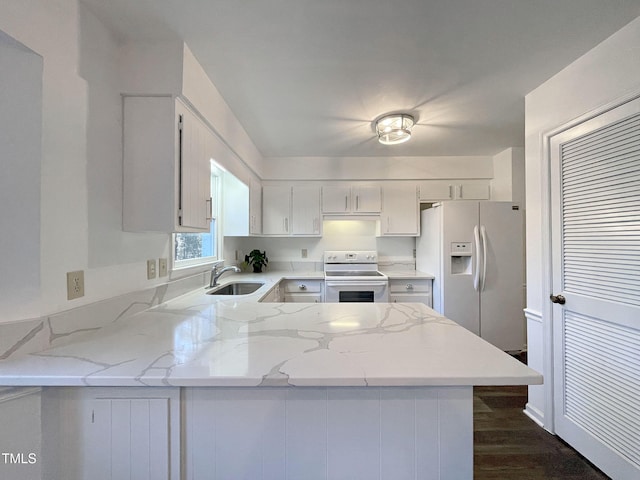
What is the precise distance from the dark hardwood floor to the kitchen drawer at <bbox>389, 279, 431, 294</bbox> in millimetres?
1248

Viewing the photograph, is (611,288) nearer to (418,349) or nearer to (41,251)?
(418,349)

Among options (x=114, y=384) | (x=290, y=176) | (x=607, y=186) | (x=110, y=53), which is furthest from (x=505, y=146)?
(x=114, y=384)

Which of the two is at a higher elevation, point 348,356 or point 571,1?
point 571,1

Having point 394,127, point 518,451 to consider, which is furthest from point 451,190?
point 518,451

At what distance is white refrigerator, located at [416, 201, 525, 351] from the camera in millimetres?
2801

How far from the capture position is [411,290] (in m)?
3.08

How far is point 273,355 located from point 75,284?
2.91 ft

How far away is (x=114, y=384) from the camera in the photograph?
773 mm

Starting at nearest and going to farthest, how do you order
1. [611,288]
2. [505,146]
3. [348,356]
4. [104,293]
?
[348,356] < [104,293] < [611,288] < [505,146]

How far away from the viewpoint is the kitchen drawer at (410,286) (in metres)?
3.08

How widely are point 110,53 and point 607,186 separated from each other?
Result: 2.61m

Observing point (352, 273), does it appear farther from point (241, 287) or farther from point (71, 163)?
point (71, 163)

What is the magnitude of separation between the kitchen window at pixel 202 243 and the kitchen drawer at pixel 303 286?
0.86 m

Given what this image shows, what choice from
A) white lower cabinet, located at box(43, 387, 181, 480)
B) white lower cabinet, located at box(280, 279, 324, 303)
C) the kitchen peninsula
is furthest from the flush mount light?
white lower cabinet, located at box(43, 387, 181, 480)
